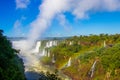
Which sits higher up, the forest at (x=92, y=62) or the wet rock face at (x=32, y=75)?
the forest at (x=92, y=62)

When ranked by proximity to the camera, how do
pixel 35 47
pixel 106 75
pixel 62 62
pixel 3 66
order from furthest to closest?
pixel 35 47, pixel 62 62, pixel 106 75, pixel 3 66

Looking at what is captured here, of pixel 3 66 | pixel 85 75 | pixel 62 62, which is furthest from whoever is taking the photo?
pixel 62 62

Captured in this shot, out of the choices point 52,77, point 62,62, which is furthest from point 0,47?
point 62,62

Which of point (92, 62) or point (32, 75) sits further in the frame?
point (92, 62)

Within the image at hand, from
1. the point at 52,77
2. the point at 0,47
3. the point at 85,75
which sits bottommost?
the point at 85,75

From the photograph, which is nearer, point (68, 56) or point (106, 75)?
point (106, 75)

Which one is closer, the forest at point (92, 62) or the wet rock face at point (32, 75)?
the forest at point (92, 62)

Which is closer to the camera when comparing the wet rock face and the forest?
the forest

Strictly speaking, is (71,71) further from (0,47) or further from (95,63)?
(0,47)

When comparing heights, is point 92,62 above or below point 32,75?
above

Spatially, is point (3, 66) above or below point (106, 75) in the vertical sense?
above

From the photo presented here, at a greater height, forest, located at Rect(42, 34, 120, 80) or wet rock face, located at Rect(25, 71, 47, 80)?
forest, located at Rect(42, 34, 120, 80)
